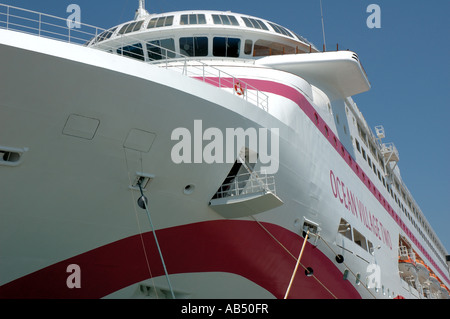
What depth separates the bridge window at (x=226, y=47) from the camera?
47.2 feet

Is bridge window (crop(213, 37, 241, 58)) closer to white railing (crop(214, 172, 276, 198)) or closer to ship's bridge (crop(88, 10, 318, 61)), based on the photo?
ship's bridge (crop(88, 10, 318, 61))

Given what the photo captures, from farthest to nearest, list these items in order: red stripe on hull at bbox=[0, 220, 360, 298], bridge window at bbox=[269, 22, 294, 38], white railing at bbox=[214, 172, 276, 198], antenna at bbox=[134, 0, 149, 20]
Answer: antenna at bbox=[134, 0, 149, 20]
bridge window at bbox=[269, 22, 294, 38]
white railing at bbox=[214, 172, 276, 198]
red stripe on hull at bbox=[0, 220, 360, 298]

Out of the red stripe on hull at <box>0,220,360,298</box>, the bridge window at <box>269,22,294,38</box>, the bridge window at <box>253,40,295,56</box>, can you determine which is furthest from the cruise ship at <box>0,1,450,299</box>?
the bridge window at <box>269,22,294,38</box>

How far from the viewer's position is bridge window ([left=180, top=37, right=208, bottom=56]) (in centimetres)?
1424

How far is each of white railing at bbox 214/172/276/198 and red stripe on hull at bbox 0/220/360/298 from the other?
2.00ft

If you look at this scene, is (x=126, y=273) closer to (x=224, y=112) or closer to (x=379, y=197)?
(x=224, y=112)

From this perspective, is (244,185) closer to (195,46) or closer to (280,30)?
(195,46)

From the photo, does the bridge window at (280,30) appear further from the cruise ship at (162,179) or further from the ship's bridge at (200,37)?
the cruise ship at (162,179)

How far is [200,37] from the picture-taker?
46.9ft

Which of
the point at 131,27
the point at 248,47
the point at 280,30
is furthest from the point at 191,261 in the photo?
the point at 280,30

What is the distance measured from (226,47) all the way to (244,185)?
19.6ft

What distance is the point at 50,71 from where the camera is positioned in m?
7.15

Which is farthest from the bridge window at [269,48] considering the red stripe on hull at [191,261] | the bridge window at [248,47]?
the red stripe on hull at [191,261]
